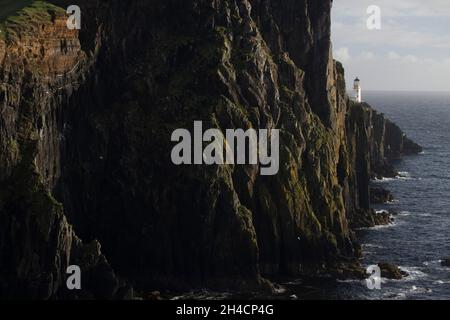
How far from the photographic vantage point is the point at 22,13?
112250 mm

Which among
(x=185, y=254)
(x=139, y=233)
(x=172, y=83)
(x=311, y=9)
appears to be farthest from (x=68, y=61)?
(x=311, y=9)

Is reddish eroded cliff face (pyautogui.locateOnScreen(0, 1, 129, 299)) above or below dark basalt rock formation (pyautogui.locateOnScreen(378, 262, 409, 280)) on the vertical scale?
above

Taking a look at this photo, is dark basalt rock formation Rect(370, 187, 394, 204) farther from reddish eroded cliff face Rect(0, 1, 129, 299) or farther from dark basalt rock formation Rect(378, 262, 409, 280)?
reddish eroded cliff face Rect(0, 1, 129, 299)

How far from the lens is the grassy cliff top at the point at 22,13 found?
4208 inches

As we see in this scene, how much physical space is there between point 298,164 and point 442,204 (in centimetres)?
6327

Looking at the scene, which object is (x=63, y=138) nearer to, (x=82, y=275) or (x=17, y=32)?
(x=17, y=32)

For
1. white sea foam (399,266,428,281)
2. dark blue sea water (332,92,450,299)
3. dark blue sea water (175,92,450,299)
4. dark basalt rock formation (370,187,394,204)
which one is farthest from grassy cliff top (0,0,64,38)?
dark basalt rock formation (370,187,394,204)

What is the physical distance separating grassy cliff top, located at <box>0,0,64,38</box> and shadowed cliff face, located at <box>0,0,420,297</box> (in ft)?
3.42

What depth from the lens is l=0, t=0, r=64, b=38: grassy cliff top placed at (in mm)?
106875

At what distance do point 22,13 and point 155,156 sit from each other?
34.8m

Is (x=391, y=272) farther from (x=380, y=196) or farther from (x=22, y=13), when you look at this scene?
(x=22, y=13)

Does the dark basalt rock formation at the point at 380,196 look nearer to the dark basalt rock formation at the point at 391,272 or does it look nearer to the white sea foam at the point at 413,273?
the white sea foam at the point at 413,273

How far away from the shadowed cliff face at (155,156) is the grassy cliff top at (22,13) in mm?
1043
